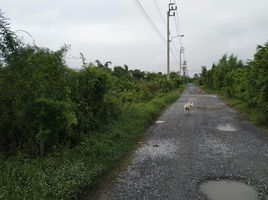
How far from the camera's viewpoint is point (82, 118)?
31.2 feet

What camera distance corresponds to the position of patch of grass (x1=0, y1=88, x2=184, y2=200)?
18.5 ft

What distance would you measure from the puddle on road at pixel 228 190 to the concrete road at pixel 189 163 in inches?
5.1

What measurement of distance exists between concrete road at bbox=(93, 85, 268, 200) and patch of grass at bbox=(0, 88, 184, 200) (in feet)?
1.50

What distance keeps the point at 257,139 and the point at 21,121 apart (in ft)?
Answer: 25.2

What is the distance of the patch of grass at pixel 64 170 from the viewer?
5.65m

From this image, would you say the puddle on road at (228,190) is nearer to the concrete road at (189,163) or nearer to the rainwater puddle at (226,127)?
the concrete road at (189,163)

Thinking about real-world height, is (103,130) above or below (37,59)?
below

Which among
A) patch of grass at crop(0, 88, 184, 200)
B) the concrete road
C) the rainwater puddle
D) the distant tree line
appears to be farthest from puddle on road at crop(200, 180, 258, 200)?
the rainwater puddle

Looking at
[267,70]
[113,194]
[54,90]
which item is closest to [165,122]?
[267,70]

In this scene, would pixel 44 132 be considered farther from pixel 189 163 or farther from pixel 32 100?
pixel 189 163

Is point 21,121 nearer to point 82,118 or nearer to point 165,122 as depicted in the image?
point 82,118

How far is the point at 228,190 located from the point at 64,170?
315 cm

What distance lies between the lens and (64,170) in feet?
21.8

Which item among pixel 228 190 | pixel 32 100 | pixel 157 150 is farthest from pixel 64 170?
pixel 157 150
